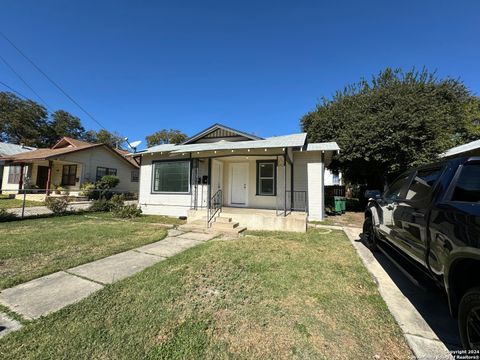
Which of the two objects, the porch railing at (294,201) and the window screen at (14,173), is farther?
the window screen at (14,173)

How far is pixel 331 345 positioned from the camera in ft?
7.17

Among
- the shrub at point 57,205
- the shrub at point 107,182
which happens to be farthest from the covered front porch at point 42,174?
the shrub at point 57,205

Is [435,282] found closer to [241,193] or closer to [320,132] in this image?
[241,193]

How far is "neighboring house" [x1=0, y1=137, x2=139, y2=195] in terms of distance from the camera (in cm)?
1759

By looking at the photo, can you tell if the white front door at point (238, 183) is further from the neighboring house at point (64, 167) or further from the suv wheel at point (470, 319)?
the neighboring house at point (64, 167)

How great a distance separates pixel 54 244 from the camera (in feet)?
18.1

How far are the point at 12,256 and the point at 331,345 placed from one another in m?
6.25

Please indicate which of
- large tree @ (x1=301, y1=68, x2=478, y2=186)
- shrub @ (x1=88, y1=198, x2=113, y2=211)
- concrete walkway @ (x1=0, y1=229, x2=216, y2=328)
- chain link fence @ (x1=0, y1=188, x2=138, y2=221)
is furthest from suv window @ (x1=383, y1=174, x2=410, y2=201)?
shrub @ (x1=88, y1=198, x2=113, y2=211)

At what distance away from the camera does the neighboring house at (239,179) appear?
9.79 metres

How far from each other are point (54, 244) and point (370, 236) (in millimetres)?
8109

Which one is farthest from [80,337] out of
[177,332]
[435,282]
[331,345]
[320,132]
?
[320,132]

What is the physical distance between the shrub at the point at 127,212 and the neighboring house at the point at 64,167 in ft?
32.5

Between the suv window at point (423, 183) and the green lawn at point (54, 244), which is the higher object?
the suv window at point (423, 183)

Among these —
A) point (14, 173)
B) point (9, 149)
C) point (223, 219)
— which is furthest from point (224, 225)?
point (9, 149)
